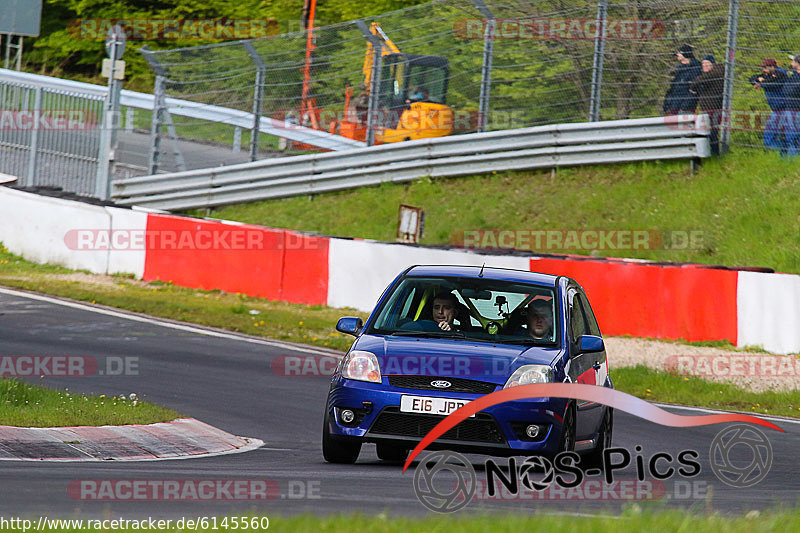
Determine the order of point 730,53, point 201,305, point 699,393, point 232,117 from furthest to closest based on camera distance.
Answer: 1. point 232,117
2. point 730,53
3. point 201,305
4. point 699,393

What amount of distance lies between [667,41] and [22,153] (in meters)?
13.6

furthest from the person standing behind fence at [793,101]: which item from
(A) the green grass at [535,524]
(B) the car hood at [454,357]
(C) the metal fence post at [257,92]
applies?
(A) the green grass at [535,524]

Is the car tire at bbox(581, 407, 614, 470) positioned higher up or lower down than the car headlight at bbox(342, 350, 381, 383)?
lower down

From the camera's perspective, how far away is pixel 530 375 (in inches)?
313

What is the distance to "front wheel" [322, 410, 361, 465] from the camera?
27.0 feet

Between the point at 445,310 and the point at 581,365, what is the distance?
1047 mm

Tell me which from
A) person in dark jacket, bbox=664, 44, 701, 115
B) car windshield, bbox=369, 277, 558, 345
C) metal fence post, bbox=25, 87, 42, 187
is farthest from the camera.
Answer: metal fence post, bbox=25, 87, 42, 187

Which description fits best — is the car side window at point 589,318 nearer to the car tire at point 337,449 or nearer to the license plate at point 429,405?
the license plate at point 429,405

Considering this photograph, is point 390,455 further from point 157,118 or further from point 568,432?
point 157,118

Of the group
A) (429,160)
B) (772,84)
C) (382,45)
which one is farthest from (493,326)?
Result: (429,160)

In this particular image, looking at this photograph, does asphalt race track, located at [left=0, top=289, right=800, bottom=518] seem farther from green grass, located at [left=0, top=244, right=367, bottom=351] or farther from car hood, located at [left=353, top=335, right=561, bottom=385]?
car hood, located at [left=353, top=335, right=561, bottom=385]

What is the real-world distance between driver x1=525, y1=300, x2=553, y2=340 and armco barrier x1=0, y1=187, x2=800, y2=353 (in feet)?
23.7

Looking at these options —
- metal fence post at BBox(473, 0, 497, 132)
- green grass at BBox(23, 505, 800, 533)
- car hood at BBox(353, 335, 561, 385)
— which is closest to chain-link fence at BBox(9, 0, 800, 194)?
metal fence post at BBox(473, 0, 497, 132)

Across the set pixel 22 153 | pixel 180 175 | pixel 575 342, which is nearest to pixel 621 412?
pixel 575 342
